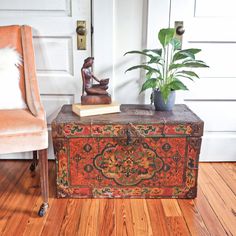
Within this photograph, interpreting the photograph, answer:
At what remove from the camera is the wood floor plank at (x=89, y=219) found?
4.83 ft

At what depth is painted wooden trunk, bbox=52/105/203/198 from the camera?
5.35ft

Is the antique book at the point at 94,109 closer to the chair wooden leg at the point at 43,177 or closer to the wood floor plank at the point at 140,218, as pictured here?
the chair wooden leg at the point at 43,177

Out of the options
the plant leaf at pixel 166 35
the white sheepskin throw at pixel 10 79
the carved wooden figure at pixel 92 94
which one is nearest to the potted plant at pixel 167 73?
the plant leaf at pixel 166 35

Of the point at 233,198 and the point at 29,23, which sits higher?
the point at 29,23

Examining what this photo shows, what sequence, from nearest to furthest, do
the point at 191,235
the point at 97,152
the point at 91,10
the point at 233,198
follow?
the point at 191,235 < the point at 97,152 < the point at 233,198 < the point at 91,10

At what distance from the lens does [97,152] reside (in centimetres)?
167

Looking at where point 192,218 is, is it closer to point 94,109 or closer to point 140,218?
point 140,218

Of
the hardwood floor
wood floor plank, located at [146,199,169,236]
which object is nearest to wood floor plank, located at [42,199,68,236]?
the hardwood floor

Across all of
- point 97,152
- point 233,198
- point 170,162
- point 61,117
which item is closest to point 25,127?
point 61,117

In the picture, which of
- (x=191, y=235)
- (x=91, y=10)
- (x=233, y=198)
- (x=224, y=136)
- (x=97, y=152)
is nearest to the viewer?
(x=191, y=235)

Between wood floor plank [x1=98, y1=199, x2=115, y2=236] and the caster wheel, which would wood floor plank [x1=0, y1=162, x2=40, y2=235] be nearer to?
the caster wheel

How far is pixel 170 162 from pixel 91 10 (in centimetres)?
104

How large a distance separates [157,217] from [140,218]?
86 millimetres

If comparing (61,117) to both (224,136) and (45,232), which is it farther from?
(224,136)
